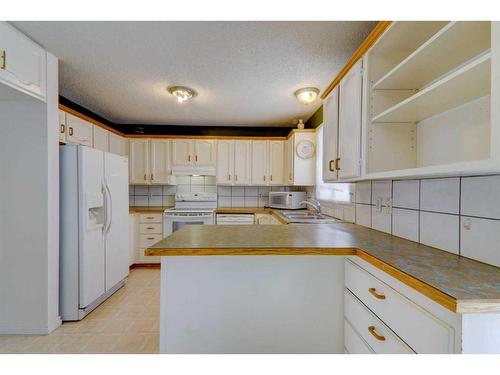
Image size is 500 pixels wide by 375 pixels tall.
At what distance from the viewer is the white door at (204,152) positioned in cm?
387

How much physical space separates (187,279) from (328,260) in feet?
2.61

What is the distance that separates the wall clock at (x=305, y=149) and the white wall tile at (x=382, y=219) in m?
1.57

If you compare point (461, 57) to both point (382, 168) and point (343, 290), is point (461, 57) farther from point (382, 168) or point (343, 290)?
point (343, 290)

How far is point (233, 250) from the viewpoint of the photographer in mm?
1169

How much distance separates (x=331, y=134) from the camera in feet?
6.48

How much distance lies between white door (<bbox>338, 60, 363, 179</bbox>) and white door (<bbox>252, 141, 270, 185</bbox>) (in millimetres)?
2147

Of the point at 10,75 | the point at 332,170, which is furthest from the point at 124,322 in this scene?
the point at 332,170

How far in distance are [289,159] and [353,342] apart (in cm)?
262

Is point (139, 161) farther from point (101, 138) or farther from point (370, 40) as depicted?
point (370, 40)

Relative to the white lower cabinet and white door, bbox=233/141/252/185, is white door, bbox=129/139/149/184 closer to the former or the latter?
white door, bbox=233/141/252/185

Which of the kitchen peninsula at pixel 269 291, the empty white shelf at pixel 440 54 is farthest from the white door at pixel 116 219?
the empty white shelf at pixel 440 54

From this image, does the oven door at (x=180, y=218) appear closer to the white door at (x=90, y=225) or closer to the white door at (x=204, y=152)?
the white door at (x=204, y=152)

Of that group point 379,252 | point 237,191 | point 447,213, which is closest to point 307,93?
point 447,213

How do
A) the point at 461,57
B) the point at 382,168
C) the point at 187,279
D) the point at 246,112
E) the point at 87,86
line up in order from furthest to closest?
the point at 246,112 < the point at 87,86 < the point at 382,168 < the point at 187,279 < the point at 461,57
